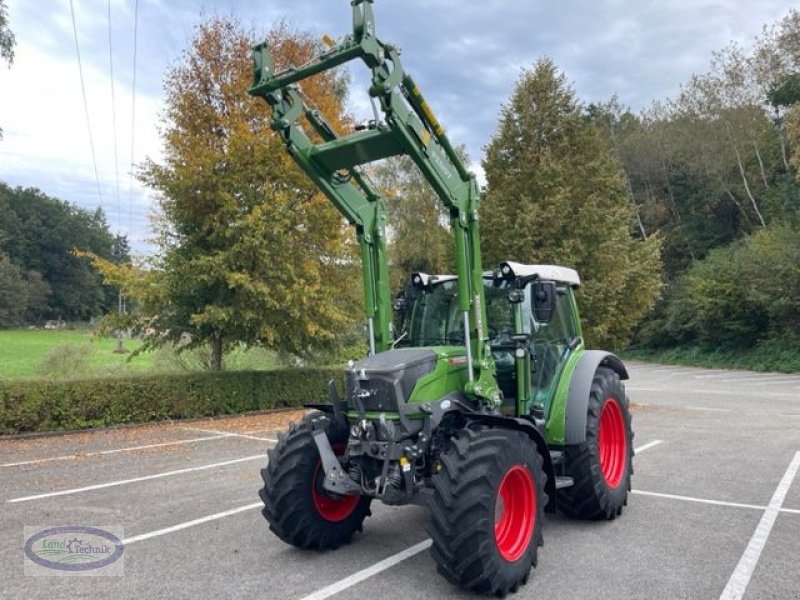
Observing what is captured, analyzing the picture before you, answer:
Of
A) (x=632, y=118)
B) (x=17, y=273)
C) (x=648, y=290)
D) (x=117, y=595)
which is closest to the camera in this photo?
(x=117, y=595)

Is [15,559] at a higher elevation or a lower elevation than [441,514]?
lower

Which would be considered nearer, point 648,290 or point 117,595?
point 117,595

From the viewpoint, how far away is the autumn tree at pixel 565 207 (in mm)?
14961

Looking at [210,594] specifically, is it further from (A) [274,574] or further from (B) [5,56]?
(B) [5,56]

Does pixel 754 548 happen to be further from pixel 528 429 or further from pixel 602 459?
pixel 528 429

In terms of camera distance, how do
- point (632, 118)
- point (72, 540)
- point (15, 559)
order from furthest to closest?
point (632, 118)
point (72, 540)
point (15, 559)

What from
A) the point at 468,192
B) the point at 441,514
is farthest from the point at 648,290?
the point at 441,514

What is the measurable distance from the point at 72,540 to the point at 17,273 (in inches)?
2977

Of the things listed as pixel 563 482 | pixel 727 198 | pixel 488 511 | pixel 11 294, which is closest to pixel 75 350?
pixel 563 482

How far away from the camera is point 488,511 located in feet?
Result: 12.5

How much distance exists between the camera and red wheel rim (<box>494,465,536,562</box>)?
422 centimetres

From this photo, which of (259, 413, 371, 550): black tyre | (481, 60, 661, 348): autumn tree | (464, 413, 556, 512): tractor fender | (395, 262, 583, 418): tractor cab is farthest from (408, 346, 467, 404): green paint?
(481, 60, 661, 348): autumn tree

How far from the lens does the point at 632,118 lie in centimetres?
4912

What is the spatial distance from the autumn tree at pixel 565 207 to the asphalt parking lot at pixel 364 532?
5.53 metres
